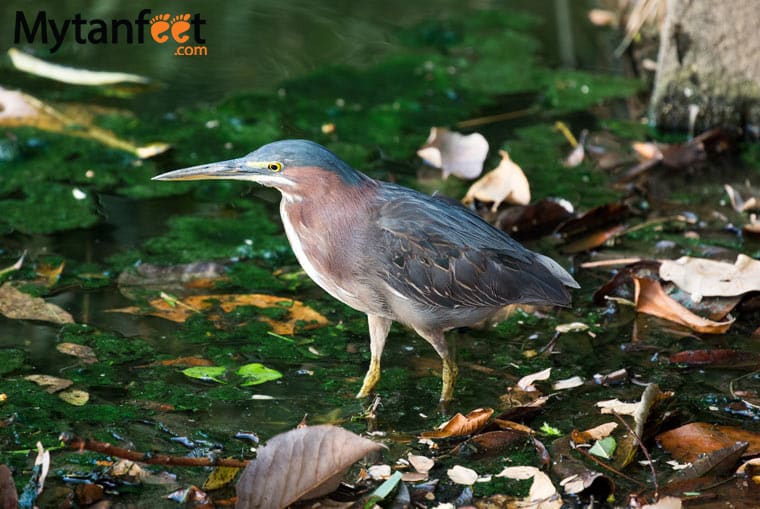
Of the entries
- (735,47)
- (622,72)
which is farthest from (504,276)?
(622,72)

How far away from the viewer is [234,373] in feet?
15.3

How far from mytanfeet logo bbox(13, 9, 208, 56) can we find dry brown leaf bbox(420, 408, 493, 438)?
533cm

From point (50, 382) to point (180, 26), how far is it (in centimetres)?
517

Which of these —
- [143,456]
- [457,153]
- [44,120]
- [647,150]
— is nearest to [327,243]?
[143,456]

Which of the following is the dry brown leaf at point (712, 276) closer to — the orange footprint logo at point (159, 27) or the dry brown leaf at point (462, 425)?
the dry brown leaf at point (462, 425)

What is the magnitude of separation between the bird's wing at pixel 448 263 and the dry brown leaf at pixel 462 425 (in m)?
0.56

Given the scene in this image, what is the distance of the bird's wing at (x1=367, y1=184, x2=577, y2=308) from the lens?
4398mm

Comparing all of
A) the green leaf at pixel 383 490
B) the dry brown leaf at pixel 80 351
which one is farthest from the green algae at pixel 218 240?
the green leaf at pixel 383 490

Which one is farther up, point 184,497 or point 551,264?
point 551,264

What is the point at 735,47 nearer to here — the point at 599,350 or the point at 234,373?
the point at 599,350

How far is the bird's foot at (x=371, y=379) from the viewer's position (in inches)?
178

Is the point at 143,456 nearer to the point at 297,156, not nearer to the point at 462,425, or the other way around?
the point at 462,425

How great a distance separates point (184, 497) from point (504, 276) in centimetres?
174

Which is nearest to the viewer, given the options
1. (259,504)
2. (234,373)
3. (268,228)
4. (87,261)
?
(259,504)
